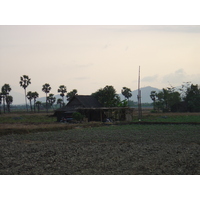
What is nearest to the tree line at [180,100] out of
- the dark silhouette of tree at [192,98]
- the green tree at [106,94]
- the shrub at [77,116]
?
the dark silhouette of tree at [192,98]

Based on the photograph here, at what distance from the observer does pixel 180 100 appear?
59219mm

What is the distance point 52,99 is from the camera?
77.2 metres

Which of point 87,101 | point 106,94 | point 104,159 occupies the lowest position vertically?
point 104,159

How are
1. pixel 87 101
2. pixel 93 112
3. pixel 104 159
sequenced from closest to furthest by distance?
pixel 104 159 → pixel 93 112 → pixel 87 101

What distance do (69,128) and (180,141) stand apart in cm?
1189

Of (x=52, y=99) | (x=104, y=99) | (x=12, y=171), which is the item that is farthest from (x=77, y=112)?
(x=52, y=99)

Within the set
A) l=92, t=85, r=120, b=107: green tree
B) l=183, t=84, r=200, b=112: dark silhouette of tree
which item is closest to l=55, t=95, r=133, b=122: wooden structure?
l=92, t=85, r=120, b=107: green tree

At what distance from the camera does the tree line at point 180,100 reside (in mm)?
53234

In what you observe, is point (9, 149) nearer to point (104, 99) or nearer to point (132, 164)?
point (132, 164)

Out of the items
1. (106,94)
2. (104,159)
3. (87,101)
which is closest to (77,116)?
(87,101)

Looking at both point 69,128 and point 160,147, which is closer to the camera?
point 160,147

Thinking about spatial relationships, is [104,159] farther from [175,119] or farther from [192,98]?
[192,98]

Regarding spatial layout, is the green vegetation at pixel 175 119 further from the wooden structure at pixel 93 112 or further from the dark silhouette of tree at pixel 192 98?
the dark silhouette of tree at pixel 192 98

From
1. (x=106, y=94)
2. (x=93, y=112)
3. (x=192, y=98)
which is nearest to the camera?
(x=93, y=112)
